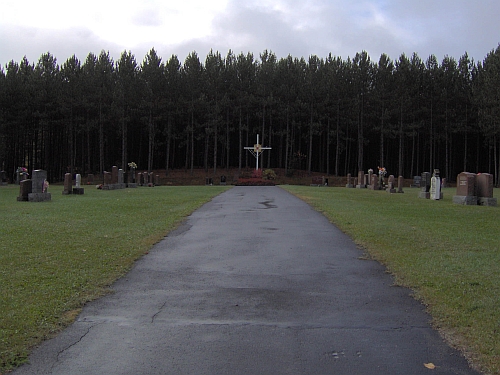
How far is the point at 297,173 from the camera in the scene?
203 feet

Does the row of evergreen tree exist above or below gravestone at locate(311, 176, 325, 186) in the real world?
above

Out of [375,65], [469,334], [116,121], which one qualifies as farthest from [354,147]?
[469,334]

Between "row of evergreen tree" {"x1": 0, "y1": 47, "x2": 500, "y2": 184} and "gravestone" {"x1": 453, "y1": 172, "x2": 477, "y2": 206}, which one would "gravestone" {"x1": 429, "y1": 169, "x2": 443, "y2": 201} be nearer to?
"gravestone" {"x1": 453, "y1": 172, "x2": 477, "y2": 206}

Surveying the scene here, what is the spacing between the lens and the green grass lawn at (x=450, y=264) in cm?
454

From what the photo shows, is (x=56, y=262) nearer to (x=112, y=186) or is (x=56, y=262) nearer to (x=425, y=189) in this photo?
(x=425, y=189)

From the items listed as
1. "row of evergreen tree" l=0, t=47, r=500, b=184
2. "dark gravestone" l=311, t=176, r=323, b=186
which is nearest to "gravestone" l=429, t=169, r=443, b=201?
"dark gravestone" l=311, t=176, r=323, b=186

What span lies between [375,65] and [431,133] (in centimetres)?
1306

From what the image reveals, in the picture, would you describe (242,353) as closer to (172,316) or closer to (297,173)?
(172,316)

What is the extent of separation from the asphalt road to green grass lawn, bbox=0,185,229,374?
23 centimetres

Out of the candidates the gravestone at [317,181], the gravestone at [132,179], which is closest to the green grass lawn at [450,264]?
the gravestone at [132,179]

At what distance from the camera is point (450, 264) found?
25.5 ft

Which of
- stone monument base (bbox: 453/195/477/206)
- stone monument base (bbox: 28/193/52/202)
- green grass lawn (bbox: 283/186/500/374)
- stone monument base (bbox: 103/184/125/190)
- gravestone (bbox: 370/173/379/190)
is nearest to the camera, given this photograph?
green grass lawn (bbox: 283/186/500/374)

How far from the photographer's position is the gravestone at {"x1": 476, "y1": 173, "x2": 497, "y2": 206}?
21.5 metres

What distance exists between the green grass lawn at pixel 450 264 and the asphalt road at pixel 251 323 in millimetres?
248
